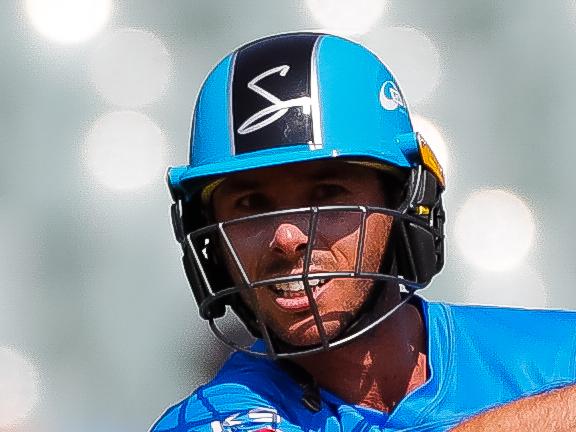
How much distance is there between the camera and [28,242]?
2266 millimetres

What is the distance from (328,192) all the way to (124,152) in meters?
0.73

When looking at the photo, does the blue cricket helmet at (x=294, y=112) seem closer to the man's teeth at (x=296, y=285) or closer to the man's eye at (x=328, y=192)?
the man's eye at (x=328, y=192)

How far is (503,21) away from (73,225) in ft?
3.18

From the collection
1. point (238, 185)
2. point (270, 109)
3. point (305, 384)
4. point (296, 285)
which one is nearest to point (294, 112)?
point (270, 109)

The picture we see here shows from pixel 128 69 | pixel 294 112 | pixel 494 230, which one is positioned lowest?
pixel 494 230

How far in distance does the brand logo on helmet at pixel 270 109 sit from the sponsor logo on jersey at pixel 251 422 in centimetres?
40

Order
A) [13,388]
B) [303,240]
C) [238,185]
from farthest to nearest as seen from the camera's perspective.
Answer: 1. [13,388]
2. [238,185]
3. [303,240]

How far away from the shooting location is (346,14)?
7.56ft

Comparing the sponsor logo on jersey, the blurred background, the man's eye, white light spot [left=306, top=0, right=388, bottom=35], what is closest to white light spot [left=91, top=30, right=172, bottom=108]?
the blurred background

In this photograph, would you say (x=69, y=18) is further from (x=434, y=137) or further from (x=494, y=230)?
(x=494, y=230)

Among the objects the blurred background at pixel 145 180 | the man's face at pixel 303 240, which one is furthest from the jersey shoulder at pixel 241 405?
the blurred background at pixel 145 180

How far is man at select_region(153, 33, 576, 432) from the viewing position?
1.61m

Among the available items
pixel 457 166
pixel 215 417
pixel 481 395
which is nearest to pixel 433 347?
pixel 481 395

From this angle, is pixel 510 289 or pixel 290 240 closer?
pixel 290 240
